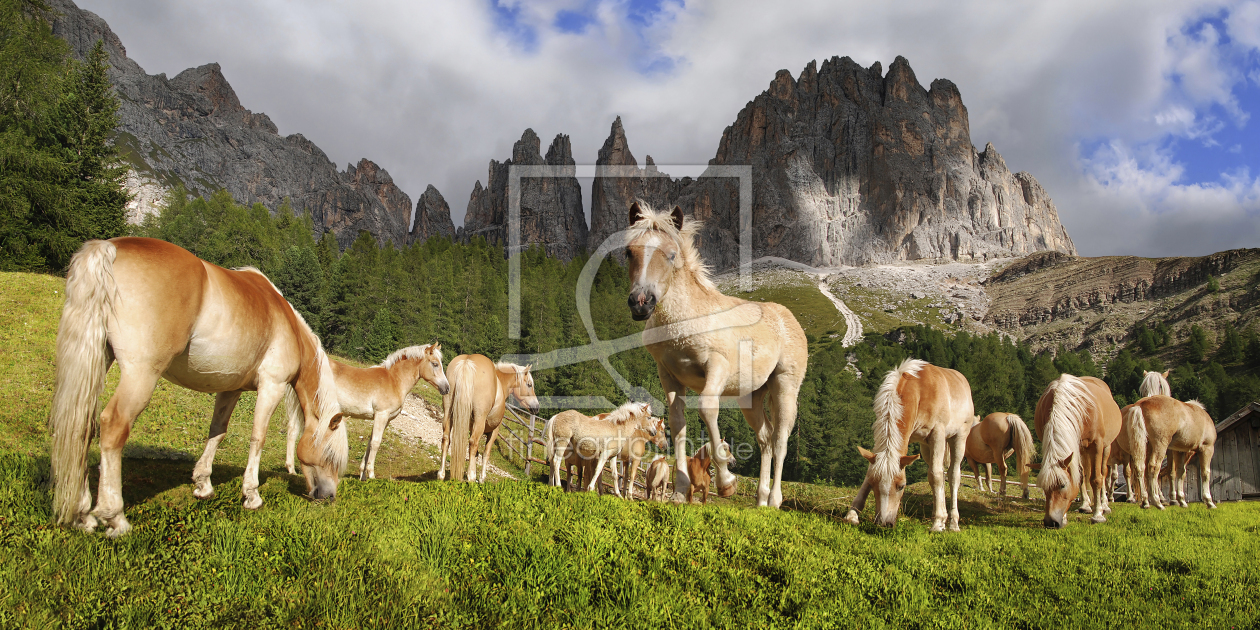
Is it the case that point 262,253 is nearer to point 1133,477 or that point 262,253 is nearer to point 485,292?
point 485,292

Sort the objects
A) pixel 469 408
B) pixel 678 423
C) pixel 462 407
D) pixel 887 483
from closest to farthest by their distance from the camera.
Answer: pixel 678 423, pixel 887 483, pixel 462 407, pixel 469 408

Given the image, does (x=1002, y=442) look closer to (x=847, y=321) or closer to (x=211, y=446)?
(x=211, y=446)

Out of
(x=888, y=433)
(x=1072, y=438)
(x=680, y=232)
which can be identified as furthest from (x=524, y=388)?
(x=1072, y=438)

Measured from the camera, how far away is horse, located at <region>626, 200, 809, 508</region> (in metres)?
5.37

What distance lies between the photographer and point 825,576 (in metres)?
4.52

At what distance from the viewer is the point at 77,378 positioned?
395 cm

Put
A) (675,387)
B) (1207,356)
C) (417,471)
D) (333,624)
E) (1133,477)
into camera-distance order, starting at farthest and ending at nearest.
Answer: (1207,356) → (417,471) → (1133,477) → (675,387) → (333,624)

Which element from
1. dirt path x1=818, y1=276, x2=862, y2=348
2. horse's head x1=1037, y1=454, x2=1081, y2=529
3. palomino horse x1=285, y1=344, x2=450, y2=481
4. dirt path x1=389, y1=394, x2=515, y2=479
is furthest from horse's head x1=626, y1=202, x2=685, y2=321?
dirt path x1=818, y1=276, x2=862, y2=348

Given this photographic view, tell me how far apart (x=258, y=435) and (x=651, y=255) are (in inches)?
162

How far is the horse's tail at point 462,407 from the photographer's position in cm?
1051

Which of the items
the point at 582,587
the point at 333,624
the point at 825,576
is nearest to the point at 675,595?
the point at 582,587

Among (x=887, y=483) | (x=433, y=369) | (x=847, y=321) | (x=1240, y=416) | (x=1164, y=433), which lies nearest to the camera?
(x=887, y=483)

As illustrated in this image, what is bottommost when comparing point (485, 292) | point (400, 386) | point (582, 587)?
point (582, 587)

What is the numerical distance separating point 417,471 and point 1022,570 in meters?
15.8
